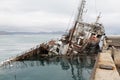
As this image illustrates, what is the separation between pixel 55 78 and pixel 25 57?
2114 cm

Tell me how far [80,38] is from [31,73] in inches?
837

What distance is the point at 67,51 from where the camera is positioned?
6269 cm

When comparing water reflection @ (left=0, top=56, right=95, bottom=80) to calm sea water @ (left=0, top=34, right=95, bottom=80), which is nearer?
calm sea water @ (left=0, top=34, right=95, bottom=80)

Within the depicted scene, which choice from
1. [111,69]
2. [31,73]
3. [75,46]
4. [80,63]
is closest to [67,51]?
Result: [75,46]

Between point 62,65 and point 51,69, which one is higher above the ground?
point 51,69

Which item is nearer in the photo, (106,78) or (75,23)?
(106,78)

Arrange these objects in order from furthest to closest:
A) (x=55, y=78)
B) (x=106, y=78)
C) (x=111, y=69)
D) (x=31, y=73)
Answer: (x=31, y=73) → (x=55, y=78) → (x=111, y=69) → (x=106, y=78)

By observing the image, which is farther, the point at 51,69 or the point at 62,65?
the point at 62,65

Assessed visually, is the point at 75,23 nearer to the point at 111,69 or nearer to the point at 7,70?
the point at 7,70

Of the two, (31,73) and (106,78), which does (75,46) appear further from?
(106,78)

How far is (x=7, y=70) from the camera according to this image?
162ft

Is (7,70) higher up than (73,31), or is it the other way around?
(73,31)

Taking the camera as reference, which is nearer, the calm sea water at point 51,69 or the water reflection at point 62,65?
the calm sea water at point 51,69

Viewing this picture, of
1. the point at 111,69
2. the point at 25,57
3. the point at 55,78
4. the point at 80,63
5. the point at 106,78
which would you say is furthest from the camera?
the point at 25,57
